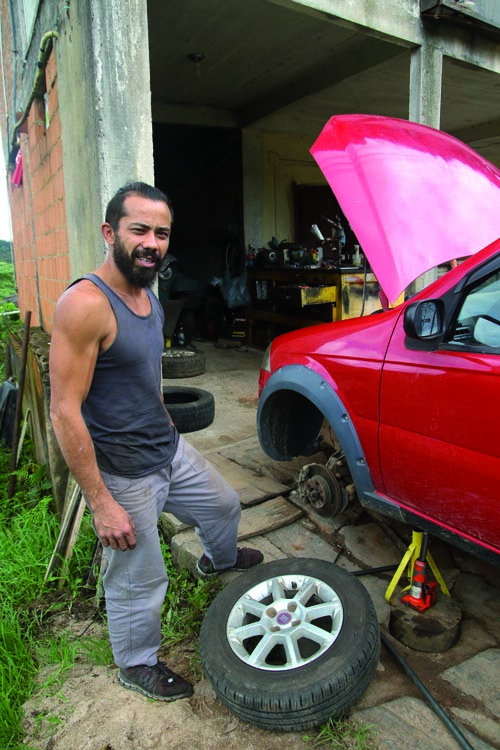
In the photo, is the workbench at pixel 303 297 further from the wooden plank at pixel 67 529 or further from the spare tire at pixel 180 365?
the wooden plank at pixel 67 529

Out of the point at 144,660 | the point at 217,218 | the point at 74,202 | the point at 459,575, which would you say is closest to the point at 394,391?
the point at 459,575

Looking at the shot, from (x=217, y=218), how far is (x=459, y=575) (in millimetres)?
7897

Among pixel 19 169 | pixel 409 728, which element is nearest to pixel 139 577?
pixel 409 728

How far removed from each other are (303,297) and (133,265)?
4285 mm

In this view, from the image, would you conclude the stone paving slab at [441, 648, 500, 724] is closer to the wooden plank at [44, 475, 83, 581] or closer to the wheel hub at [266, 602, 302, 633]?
the wheel hub at [266, 602, 302, 633]

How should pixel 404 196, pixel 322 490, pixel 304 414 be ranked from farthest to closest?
pixel 304 414 < pixel 322 490 < pixel 404 196

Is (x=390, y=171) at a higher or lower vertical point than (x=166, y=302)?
higher

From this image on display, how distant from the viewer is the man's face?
6.63 feet

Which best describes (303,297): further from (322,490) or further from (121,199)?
(121,199)

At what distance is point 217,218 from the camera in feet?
31.2

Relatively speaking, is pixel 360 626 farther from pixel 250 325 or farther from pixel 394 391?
pixel 250 325

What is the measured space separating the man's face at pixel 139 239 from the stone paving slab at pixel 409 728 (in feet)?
6.21

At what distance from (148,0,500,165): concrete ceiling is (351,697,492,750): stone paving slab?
465cm

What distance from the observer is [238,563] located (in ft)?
9.30
